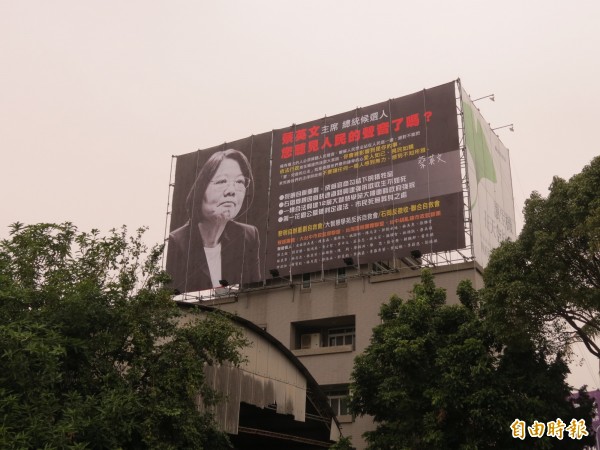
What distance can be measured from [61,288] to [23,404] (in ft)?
8.80

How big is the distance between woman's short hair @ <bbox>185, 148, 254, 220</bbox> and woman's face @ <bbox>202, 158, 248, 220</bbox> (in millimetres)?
181

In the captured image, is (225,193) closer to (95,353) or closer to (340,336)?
(340,336)

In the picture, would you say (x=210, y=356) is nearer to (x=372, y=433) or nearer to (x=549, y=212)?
(x=372, y=433)

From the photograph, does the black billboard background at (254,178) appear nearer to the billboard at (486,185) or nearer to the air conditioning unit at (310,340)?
the air conditioning unit at (310,340)

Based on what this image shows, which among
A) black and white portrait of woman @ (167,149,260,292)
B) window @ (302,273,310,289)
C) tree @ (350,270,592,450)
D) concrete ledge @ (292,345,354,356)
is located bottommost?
tree @ (350,270,592,450)

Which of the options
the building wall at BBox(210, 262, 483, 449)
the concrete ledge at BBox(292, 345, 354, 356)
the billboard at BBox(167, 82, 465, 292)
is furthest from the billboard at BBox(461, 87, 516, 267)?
the concrete ledge at BBox(292, 345, 354, 356)

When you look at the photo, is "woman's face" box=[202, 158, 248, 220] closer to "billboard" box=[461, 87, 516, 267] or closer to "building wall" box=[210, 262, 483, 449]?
"building wall" box=[210, 262, 483, 449]

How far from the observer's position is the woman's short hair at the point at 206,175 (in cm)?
3322

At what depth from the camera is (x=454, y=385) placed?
57.0 feet

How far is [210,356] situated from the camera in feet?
51.2

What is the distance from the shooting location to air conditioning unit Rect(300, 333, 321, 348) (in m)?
29.7

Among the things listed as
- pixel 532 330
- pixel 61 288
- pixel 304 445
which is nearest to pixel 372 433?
pixel 304 445

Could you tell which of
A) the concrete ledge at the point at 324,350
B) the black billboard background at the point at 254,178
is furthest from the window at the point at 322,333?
the black billboard background at the point at 254,178

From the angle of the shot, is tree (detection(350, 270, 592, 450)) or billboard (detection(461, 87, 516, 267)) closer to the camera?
tree (detection(350, 270, 592, 450))
